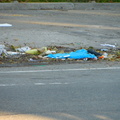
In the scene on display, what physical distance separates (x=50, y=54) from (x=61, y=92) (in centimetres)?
381

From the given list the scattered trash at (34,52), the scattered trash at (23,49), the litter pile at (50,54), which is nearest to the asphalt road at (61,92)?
the litter pile at (50,54)

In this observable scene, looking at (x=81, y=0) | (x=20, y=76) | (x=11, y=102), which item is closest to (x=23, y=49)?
(x=20, y=76)

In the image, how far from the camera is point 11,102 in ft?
22.9

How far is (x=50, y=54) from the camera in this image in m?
11.4

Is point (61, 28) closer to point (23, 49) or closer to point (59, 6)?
point (23, 49)

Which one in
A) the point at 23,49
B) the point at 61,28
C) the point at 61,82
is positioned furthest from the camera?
the point at 61,28

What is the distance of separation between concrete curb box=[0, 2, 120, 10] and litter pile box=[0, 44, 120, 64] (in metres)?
7.34

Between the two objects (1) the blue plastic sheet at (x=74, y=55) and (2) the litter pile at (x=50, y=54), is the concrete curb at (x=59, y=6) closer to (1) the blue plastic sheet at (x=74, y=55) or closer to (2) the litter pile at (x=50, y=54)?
Result: (2) the litter pile at (x=50, y=54)

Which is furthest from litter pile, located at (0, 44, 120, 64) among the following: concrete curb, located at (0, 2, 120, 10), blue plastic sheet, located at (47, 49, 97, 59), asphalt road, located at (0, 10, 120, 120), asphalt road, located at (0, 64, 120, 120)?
concrete curb, located at (0, 2, 120, 10)

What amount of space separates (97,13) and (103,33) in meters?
4.36

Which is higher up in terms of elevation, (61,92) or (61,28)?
(61,92)

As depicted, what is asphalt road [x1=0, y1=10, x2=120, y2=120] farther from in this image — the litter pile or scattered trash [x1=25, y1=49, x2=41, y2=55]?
scattered trash [x1=25, y1=49, x2=41, y2=55]

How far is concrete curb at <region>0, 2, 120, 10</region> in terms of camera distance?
63.8 feet

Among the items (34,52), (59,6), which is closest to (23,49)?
(34,52)
